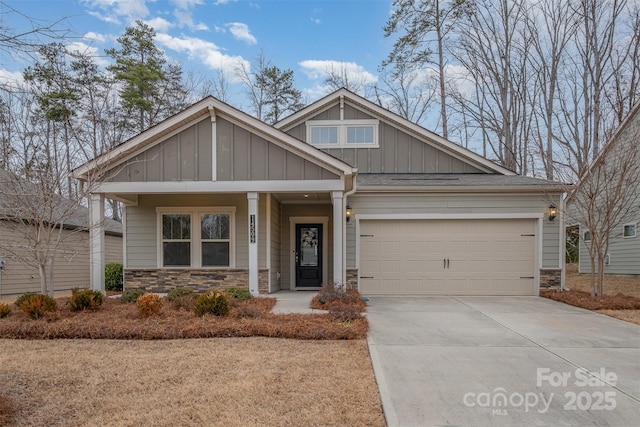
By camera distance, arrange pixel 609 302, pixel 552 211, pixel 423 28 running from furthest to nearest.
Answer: pixel 423 28, pixel 552 211, pixel 609 302

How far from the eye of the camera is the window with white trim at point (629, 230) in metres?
13.5

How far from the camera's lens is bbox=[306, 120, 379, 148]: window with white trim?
12.1 metres

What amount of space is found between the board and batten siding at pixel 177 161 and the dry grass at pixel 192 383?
166 inches

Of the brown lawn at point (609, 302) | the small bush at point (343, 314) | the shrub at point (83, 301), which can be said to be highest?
the shrub at point (83, 301)

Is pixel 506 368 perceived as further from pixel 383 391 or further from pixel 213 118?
pixel 213 118

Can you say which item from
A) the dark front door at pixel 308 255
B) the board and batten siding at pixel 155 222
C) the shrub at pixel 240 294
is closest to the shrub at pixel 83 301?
the shrub at pixel 240 294

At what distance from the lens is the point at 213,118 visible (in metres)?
8.59

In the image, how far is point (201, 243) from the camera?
33.2 feet

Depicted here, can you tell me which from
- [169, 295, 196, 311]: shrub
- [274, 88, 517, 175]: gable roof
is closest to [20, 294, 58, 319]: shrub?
[169, 295, 196, 311]: shrub

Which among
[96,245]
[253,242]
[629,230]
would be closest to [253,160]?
[253,242]

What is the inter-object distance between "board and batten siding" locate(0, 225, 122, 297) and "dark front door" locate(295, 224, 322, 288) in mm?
5523

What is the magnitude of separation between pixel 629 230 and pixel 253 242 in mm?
13704

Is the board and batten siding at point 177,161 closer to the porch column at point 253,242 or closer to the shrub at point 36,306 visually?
the porch column at point 253,242

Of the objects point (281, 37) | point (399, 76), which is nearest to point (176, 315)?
point (281, 37)
